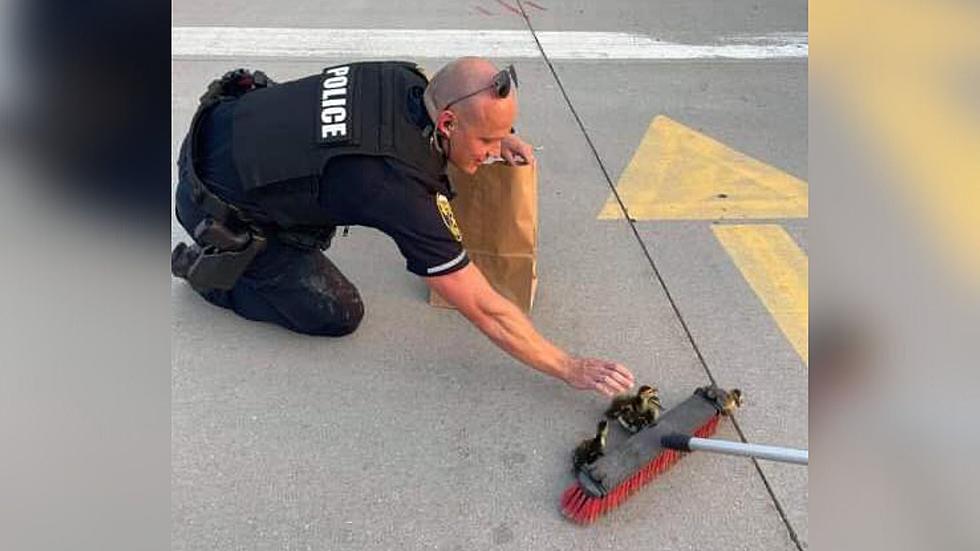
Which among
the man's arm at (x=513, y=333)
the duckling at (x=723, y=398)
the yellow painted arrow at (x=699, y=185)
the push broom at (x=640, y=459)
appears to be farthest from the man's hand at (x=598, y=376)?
the yellow painted arrow at (x=699, y=185)

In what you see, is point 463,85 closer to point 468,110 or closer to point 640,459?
point 468,110

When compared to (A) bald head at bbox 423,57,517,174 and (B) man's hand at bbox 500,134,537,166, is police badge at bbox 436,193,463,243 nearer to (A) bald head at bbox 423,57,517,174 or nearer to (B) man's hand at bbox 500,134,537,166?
(A) bald head at bbox 423,57,517,174

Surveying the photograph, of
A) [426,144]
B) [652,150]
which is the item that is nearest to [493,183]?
[426,144]

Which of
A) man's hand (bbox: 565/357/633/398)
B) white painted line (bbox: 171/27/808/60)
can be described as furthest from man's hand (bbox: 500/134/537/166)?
white painted line (bbox: 171/27/808/60)

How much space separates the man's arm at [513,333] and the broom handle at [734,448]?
0.62 feet

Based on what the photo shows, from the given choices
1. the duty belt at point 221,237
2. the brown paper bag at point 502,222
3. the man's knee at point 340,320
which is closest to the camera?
the duty belt at point 221,237

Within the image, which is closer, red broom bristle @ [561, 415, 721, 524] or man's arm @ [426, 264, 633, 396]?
red broom bristle @ [561, 415, 721, 524]

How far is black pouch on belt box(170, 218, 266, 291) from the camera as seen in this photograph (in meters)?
2.75

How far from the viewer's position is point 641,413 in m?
2.60

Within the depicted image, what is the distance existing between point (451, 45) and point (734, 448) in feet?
12.7

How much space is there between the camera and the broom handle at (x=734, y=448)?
2.32m

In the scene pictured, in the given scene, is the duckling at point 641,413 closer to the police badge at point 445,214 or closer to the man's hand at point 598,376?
the man's hand at point 598,376

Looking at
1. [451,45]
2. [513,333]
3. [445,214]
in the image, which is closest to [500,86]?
[445,214]
